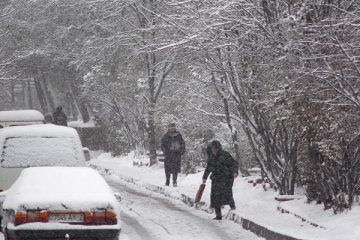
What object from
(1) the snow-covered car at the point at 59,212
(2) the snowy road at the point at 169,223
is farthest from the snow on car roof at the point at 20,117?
(1) the snow-covered car at the point at 59,212

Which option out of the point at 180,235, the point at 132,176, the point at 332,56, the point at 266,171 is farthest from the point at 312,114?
the point at 132,176

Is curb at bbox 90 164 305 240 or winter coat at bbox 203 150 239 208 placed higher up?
winter coat at bbox 203 150 239 208

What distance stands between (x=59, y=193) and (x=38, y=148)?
2.93 meters

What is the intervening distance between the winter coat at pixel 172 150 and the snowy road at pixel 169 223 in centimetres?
281

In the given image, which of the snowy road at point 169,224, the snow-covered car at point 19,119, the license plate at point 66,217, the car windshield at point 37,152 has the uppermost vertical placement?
the snow-covered car at point 19,119

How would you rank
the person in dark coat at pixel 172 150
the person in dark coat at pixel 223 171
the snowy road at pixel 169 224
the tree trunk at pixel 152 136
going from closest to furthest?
the snowy road at pixel 169 224, the person in dark coat at pixel 223 171, the person in dark coat at pixel 172 150, the tree trunk at pixel 152 136

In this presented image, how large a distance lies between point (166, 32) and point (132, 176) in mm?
4901

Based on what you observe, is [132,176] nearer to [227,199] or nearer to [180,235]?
[227,199]

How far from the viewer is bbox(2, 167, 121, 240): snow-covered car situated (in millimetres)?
7969

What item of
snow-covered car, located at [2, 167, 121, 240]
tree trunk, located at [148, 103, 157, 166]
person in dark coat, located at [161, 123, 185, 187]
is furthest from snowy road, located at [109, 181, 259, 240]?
tree trunk, located at [148, 103, 157, 166]

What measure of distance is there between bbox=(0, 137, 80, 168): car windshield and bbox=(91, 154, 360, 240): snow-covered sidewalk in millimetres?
3378

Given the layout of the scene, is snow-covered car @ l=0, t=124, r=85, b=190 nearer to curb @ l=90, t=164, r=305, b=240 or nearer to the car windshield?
the car windshield

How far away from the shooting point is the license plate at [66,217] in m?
8.06

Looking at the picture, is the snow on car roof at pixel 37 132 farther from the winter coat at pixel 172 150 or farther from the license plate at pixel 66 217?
the winter coat at pixel 172 150
